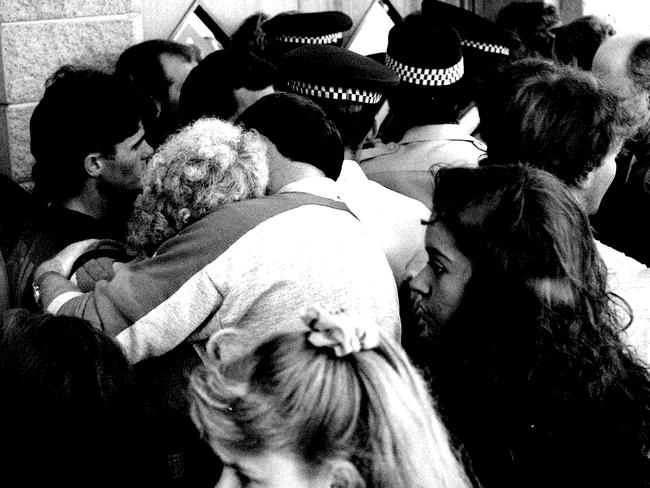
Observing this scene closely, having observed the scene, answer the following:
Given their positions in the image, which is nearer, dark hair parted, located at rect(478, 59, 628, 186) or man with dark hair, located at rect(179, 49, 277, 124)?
dark hair parted, located at rect(478, 59, 628, 186)

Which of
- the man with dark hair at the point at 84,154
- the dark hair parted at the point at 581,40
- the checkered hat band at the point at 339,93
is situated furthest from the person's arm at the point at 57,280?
the dark hair parted at the point at 581,40

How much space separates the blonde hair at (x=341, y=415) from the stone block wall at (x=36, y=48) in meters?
2.69

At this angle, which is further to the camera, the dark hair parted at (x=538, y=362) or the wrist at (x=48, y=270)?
the wrist at (x=48, y=270)

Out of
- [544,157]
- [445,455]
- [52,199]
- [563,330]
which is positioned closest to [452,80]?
[544,157]

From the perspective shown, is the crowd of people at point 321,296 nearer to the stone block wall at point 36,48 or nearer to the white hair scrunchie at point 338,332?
the white hair scrunchie at point 338,332

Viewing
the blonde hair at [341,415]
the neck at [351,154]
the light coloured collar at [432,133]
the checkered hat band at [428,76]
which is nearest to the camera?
the blonde hair at [341,415]

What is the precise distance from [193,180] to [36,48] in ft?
6.06

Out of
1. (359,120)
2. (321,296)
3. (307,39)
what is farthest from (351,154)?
(307,39)

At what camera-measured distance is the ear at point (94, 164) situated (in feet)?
10.1

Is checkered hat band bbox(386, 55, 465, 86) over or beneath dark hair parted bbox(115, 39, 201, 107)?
over

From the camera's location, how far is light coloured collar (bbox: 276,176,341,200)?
2592 millimetres

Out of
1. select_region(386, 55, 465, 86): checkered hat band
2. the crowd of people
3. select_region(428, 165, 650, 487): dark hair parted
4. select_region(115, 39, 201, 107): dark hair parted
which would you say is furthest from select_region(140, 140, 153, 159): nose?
select_region(428, 165, 650, 487): dark hair parted

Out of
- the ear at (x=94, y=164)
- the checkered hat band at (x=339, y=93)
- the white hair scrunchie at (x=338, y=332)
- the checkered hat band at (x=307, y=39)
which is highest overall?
the white hair scrunchie at (x=338, y=332)

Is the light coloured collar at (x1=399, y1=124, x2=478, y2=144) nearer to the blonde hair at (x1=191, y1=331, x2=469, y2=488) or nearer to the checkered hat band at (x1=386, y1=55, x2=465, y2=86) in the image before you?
the checkered hat band at (x1=386, y1=55, x2=465, y2=86)
